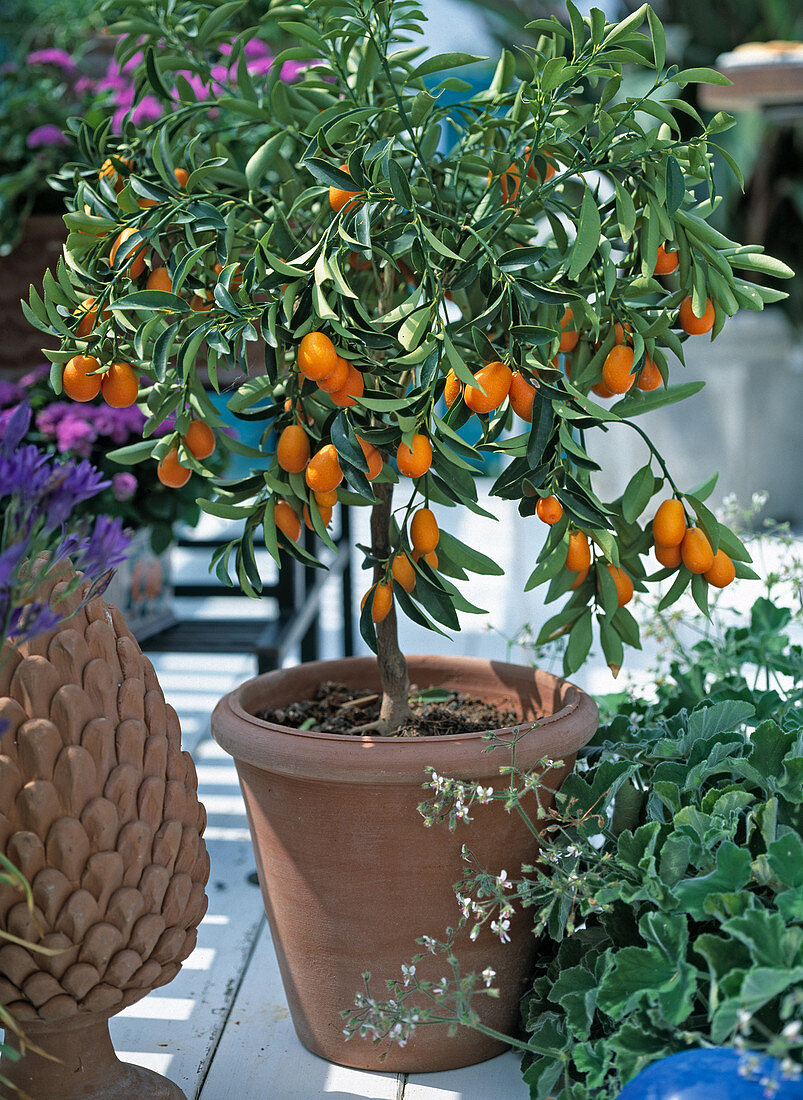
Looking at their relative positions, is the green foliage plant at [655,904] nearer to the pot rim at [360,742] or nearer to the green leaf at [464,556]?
the pot rim at [360,742]

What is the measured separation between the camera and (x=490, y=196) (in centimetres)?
95

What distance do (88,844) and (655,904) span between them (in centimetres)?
44

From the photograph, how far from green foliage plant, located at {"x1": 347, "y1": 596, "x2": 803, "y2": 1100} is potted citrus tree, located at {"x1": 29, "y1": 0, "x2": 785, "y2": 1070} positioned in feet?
0.17

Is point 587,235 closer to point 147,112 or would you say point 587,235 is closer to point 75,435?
point 75,435

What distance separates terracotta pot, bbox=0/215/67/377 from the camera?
58.5 inches

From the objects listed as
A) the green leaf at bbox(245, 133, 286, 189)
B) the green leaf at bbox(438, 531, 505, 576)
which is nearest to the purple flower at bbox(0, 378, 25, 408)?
the green leaf at bbox(245, 133, 286, 189)

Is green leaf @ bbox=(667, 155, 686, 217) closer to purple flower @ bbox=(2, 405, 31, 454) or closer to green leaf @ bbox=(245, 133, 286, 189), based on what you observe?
green leaf @ bbox=(245, 133, 286, 189)

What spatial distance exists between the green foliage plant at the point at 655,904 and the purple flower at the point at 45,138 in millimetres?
1179

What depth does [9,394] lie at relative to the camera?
161 cm

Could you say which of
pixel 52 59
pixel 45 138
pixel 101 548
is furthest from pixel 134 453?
pixel 52 59

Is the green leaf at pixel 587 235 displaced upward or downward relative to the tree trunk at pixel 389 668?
upward

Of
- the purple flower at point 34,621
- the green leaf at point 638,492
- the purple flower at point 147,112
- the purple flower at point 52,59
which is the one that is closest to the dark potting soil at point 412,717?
the green leaf at point 638,492

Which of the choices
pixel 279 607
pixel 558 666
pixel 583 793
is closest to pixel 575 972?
pixel 583 793

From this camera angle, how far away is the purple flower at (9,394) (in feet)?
5.27
